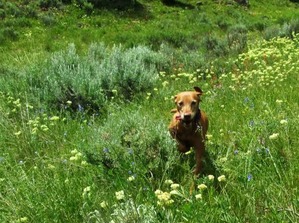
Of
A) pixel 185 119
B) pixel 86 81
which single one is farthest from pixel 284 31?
pixel 185 119

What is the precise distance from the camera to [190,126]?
3.23m

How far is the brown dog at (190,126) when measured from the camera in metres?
3.17

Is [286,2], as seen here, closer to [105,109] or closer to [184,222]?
[105,109]

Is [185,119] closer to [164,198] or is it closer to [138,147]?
[138,147]

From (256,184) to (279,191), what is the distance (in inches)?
7.7

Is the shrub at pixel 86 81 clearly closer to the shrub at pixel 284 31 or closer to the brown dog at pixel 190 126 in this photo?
the brown dog at pixel 190 126

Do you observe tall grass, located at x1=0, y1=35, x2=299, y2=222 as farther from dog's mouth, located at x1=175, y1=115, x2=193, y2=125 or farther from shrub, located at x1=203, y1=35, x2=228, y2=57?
shrub, located at x1=203, y1=35, x2=228, y2=57

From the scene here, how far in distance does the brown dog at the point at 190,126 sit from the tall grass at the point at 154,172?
11 centimetres

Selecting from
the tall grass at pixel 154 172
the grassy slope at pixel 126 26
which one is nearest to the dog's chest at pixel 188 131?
the tall grass at pixel 154 172

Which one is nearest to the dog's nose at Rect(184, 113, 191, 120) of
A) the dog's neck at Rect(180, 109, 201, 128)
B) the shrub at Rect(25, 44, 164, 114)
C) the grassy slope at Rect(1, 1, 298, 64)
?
the dog's neck at Rect(180, 109, 201, 128)

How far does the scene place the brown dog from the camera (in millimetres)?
3171

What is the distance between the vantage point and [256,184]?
8.36ft

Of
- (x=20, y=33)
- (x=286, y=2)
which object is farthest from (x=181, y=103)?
(x=286, y=2)

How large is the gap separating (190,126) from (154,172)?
18.5 inches
